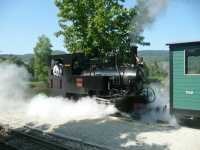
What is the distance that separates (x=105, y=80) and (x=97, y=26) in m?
4.61

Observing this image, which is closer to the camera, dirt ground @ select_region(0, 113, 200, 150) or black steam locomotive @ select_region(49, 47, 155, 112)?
dirt ground @ select_region(0, 113, 200, 150)

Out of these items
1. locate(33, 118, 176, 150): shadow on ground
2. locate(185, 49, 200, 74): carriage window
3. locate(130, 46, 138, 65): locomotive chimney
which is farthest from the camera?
locate(130, 46, 138, 65): locomotive chimney

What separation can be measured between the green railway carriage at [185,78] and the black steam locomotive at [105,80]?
2.63m

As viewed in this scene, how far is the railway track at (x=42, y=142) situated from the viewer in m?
9.76

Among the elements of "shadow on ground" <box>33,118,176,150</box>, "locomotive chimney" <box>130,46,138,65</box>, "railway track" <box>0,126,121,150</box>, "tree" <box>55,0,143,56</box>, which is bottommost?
"railway track" <box>0,126,121,150</box>

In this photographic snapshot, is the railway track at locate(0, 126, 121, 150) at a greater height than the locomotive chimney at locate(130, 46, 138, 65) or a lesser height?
lesser

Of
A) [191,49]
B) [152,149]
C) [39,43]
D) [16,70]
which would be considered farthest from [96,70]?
[39,43]

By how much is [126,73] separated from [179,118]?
10.3 ft

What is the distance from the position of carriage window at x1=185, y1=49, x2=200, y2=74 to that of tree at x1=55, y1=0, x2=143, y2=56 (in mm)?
6646

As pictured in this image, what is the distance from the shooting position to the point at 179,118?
12.6m

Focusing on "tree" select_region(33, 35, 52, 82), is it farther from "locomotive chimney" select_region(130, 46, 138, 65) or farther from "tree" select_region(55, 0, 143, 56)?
"locomotive chimney" select_region(130, 46, 138, 65)

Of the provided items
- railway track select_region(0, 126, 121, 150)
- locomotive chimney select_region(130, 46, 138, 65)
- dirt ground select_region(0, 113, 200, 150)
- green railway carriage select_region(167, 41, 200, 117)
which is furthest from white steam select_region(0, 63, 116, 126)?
green railway carriage select_region(167, 41, 200, 117)

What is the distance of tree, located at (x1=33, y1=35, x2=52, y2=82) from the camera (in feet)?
151

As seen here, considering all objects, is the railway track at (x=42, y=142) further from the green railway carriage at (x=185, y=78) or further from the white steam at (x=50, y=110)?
the green railway carriage at (x=185, y=78)
